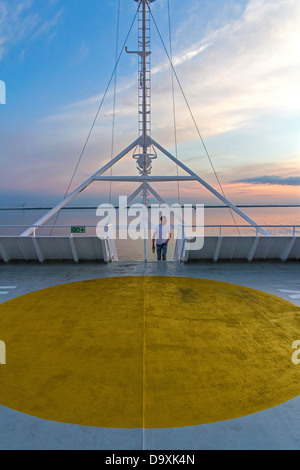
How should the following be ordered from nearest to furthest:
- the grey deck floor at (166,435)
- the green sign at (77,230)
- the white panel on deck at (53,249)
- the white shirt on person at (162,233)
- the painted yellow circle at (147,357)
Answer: the grey deck floor at (166,435) < the painted yellow circle at (147,357) < the green sign at (77,230) < the white panel on deck at (53,249) < the white shirt on person at (162,233)

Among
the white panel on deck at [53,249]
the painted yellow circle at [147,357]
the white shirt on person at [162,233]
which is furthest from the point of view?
the white shirt on person at [162,233]

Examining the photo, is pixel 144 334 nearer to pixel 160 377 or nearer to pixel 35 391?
pixel 160 377

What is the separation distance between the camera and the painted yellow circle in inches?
118

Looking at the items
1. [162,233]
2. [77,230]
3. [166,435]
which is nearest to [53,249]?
[77,230]

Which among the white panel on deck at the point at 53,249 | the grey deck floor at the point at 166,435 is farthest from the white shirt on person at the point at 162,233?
the grey deck floor at the point at 166,435

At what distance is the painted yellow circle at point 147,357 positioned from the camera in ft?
9.80

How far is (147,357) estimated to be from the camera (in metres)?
3.88

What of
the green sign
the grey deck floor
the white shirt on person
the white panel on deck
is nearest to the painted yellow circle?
the grey deck floor

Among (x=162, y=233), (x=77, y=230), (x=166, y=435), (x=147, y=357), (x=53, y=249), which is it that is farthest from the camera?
(x=162, y=233)

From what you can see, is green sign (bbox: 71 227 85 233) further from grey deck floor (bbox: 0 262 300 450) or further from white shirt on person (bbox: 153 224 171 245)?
grey deck floor (bbox: 0 262 300 450)

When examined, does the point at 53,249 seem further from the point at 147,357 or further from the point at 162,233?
the point at 147,357

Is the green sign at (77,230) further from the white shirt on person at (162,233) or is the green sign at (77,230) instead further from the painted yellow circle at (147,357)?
the painted yellow circle at (147,357)

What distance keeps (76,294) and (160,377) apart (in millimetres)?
3678
